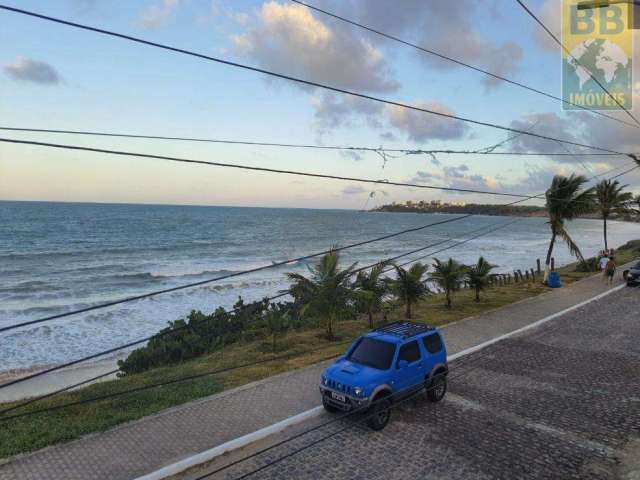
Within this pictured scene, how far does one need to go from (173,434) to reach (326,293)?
816 centimetres

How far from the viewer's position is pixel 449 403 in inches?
439

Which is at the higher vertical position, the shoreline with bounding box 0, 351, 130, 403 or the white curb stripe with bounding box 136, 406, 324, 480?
the white curb stripe with bounding box 136, 406, 324, 480

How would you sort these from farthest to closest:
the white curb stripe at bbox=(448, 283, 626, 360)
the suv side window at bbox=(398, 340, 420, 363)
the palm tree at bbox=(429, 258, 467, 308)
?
the palm tree at bbox=(429, 258, 467, 308) < the white curb stripe at bbox=(448, 283, 626, 360) < the suv side window at bbox=(398, 340, 420, 363)

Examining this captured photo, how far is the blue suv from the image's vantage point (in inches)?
375

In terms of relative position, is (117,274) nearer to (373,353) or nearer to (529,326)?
(529,326)

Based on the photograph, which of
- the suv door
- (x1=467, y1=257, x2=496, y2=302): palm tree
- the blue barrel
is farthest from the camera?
the blue barrel

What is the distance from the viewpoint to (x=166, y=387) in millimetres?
12430

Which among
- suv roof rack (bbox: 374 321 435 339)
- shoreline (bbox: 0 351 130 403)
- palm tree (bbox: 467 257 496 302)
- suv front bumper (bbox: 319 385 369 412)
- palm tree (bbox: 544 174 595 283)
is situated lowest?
shoreline (bbox: 0 351 130 403)

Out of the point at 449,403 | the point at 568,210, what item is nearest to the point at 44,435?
the point at 449,403

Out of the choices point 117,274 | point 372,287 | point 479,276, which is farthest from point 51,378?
point 117,274

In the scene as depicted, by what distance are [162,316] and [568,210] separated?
26.0m

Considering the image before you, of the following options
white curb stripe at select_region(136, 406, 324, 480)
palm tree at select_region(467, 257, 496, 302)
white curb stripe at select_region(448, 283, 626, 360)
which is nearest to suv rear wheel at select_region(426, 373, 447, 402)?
white curb stripe at select_region(136, 406, 324, 480)

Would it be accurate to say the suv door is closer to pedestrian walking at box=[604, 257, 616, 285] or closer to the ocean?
the ocean

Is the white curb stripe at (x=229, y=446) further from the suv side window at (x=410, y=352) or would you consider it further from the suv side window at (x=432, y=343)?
the suv side window at (x=432, y=343)
